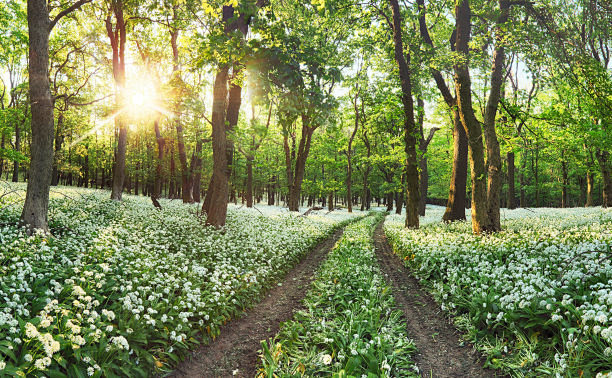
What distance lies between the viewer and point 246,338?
5.37m

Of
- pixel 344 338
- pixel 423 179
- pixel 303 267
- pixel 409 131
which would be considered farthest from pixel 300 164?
pixel 344 338

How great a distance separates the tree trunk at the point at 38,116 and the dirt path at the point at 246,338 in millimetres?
6074

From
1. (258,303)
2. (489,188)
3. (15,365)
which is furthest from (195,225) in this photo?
(489,188)

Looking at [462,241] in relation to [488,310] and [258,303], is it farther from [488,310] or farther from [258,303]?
[258,303]

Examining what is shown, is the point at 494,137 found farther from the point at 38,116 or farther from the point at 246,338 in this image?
the point at 38,116

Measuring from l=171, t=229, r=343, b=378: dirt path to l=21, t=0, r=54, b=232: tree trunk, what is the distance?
6074 millimetres

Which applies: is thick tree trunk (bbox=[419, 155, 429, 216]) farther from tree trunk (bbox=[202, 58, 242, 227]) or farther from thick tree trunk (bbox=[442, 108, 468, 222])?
tree trunk (bbox=[202, 58, 242, 227])

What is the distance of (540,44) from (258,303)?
12.4m

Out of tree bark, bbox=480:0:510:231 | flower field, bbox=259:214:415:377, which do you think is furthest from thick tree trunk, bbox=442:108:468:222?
flower field, bbox=259:214:415:377

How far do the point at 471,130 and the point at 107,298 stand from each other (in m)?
13.2

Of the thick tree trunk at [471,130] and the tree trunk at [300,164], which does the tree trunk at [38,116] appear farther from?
the tree trunk at [300,164]

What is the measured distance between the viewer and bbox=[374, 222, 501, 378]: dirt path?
4.37 m

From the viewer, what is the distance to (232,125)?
45.6ft

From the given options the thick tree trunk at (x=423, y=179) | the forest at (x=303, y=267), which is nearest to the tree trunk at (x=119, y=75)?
the forest at (x=303, y=267)
